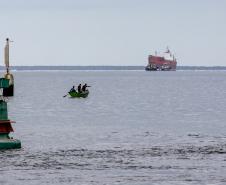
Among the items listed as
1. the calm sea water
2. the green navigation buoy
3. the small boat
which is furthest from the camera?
the small boat

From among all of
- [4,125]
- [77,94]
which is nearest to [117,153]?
[4,125]

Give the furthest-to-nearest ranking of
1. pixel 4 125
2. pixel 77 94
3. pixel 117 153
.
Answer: pixel 77 94, pixel 117 153, pixel 4 125

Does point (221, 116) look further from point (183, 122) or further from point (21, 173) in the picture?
point (21, 173)

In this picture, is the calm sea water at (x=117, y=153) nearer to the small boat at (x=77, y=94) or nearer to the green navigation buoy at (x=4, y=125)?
the green navigation buoy at (x=4, y=125)

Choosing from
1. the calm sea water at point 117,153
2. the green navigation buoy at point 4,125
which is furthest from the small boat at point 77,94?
the green navigation buoy at point 4,125

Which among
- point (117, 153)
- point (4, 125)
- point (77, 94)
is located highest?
point (4, 125)

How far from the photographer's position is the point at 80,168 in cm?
4222

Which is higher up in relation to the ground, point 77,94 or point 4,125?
point 4,125

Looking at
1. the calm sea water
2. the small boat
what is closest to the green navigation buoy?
the calm sea water

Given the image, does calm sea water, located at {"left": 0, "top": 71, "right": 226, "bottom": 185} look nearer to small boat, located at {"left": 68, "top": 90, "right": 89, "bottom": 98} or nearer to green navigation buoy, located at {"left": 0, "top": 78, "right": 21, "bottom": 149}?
green navigation buoy, located at {"left": 0, "top": 78, "right": 21, "bottom": 149}

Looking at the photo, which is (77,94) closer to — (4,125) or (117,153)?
(117,153)

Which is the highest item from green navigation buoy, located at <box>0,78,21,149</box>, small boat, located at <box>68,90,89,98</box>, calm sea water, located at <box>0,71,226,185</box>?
green navigation buoy, located at <box>0,78,21,149</box>

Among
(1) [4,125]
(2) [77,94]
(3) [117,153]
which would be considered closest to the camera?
(1) [4,125]

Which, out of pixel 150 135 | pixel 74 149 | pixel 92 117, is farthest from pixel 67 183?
pixel 92 117
